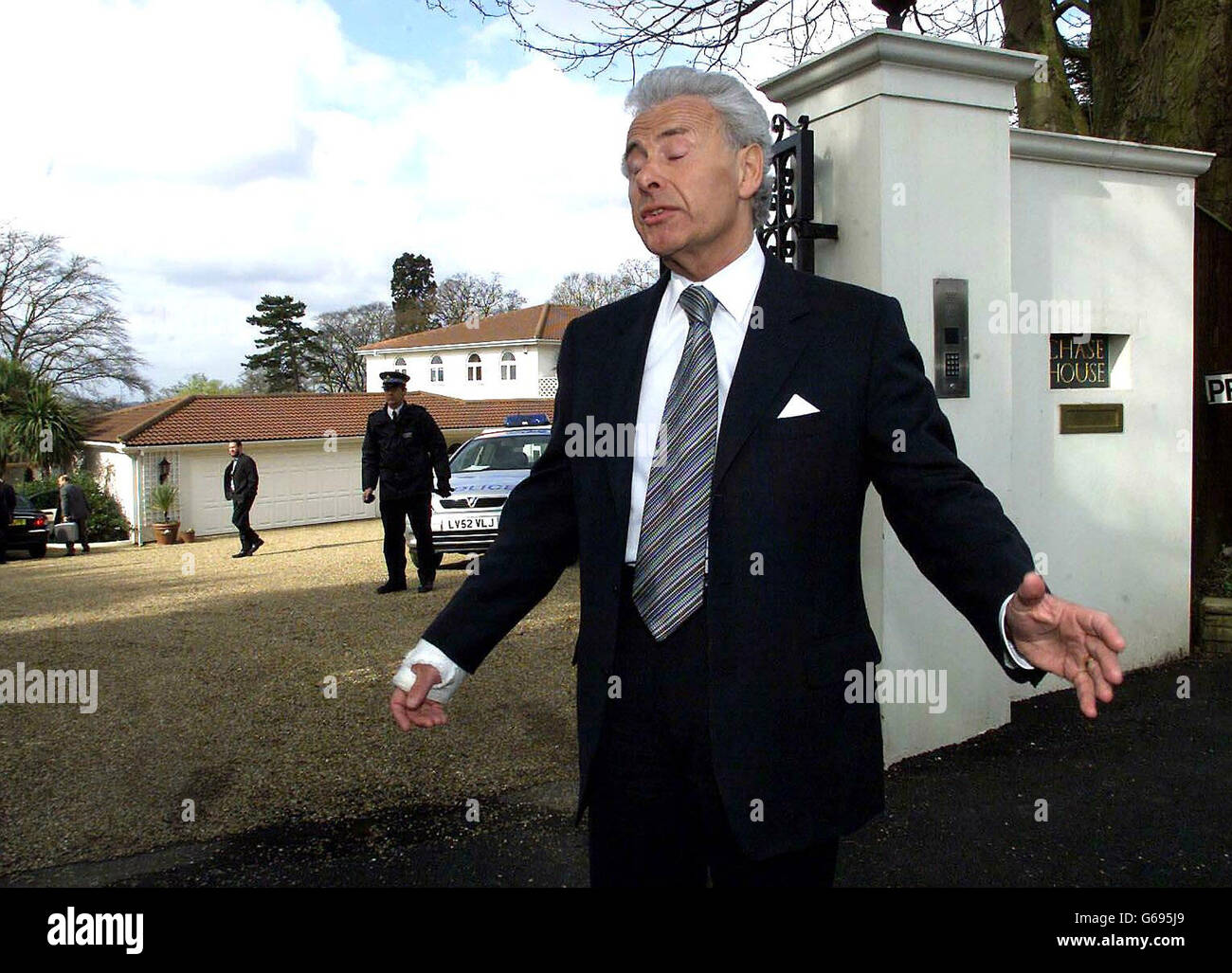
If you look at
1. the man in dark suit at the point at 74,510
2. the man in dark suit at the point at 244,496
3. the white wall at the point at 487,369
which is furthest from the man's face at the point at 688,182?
the white wall at the point at 487,369

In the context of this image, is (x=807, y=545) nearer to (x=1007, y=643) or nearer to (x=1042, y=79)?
(x=1007, y=643)

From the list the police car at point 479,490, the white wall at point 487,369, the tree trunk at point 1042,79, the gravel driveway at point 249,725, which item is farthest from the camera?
the white wall at point 487,369

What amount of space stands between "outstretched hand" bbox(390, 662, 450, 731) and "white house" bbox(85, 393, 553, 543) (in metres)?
27.4

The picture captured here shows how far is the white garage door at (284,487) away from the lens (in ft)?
93.3

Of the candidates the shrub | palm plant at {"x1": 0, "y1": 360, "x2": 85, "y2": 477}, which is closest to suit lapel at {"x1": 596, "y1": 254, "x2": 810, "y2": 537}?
the shrub

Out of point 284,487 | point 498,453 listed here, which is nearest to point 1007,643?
point 498,453

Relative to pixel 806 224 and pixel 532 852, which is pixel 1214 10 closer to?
pixel 806 224

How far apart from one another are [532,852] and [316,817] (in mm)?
1118

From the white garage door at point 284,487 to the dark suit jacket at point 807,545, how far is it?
2689 centimetres

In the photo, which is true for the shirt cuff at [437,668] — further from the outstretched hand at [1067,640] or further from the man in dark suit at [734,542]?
the outstretched hand at [1067,640]

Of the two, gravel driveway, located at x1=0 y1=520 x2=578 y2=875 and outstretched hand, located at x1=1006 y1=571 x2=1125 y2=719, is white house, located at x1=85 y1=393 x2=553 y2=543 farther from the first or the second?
outstretched hand, located at x1=1006 y1=571 x2=1125 y2=719

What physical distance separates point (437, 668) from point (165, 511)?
27136 mm
